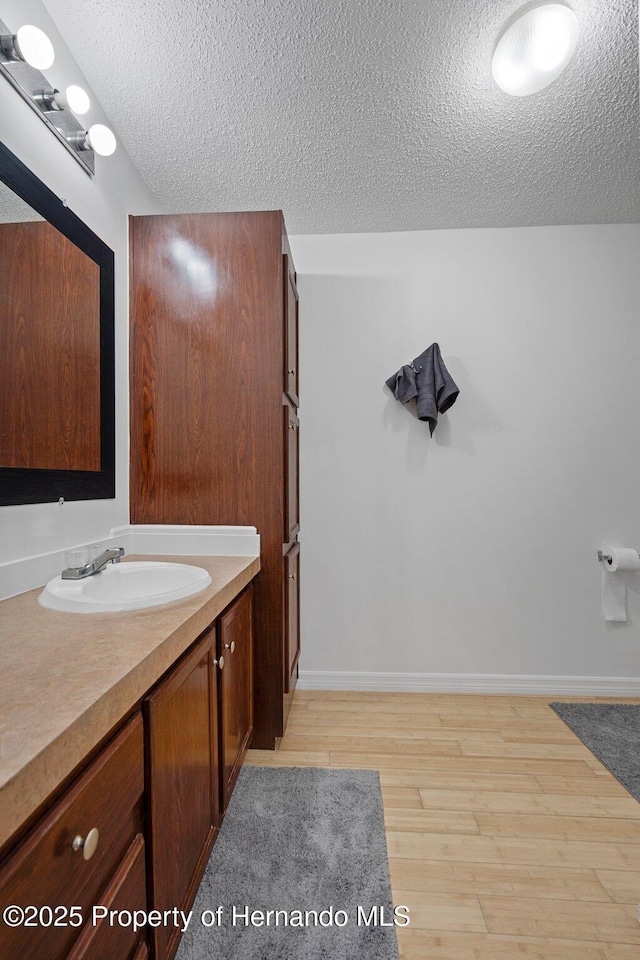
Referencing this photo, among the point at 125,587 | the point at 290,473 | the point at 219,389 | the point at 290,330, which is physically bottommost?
the point at 125,587

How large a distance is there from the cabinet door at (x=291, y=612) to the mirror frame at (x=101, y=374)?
0.80 m

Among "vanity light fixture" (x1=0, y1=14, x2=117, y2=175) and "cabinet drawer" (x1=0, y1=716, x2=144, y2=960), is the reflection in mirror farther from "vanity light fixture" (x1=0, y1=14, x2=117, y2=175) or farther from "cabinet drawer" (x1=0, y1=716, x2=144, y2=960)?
"cabinet drawer" (x1=0, y1=716, x2=144, y2=960)

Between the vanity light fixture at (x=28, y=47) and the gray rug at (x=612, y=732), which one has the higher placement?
the vanity light fixture at (x=28, y=47)

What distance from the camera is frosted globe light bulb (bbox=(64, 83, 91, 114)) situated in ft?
4.72

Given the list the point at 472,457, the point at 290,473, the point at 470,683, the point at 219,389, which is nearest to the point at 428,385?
the point at 472,457

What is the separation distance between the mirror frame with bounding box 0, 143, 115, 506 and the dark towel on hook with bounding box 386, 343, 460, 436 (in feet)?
4.63

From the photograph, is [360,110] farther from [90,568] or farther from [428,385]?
[90,568]

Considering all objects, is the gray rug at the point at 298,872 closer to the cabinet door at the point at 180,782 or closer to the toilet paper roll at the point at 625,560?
the cabinet door at the point at 180,782

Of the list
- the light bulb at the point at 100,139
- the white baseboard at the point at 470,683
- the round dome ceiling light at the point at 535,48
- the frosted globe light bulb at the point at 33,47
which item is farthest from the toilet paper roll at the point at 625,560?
the frosted globe light bulb at the point at 33,47

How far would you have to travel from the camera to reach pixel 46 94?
4.57ft

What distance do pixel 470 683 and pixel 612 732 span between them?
25.9 inches

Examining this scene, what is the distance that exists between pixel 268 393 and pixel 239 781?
1478 millimetres

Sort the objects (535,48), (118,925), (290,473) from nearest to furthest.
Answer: (118,925) < (535,48) < (290,473)

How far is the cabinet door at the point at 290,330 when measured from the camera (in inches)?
80.5
